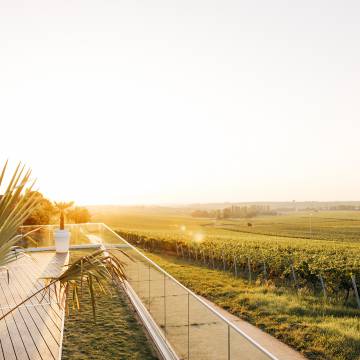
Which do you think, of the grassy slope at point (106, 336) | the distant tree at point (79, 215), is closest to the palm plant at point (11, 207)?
the grassy slope at point (106, 336)

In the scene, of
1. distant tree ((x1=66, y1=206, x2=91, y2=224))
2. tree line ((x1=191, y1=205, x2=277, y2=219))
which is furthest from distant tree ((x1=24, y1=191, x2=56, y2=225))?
tree line ((x1=191, y1=205, x2=277, y2=219))

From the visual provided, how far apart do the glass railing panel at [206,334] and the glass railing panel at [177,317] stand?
0.28m

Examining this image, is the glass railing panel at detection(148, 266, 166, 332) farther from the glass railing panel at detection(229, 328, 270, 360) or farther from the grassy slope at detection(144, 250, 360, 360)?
the grassy slope at detection(144, 250, 360, 360)

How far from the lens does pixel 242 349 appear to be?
190 inches

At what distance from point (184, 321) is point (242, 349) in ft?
8.15

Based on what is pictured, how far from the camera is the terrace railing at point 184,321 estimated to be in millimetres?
5029

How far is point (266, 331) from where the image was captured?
12.5m

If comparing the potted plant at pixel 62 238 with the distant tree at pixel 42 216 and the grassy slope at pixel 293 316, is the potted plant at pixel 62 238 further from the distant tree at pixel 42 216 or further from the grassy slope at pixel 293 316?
the distant tree at pixel 42 216

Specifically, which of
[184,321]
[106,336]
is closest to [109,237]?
[106,336]

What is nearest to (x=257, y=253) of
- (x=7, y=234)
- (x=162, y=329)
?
(x=162, y=329)

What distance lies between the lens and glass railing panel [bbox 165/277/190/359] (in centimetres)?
708

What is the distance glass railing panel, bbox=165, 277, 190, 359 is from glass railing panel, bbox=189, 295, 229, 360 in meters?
0.28

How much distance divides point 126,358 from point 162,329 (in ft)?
2.89

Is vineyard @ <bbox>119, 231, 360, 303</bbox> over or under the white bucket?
under
